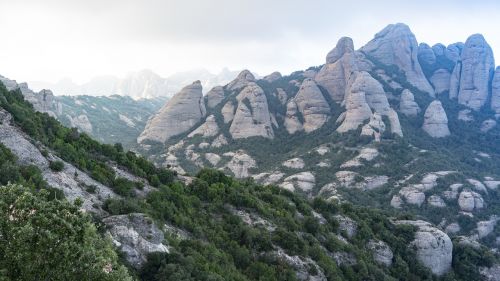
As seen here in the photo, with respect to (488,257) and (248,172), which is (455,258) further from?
(248,172)

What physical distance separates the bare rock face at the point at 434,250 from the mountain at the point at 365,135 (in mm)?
39862

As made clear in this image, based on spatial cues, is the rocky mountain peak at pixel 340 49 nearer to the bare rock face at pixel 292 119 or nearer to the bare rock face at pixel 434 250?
the bare rock face at pixel 292 119

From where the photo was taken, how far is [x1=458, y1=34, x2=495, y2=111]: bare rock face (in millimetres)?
181500

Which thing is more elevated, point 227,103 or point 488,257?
point 227,103

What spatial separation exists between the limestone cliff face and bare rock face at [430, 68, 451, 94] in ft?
20.5

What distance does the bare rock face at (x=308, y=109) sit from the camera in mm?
159125

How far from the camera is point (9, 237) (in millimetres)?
17062

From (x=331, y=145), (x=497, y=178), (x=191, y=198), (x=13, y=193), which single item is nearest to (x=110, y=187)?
(x=191, y=198)

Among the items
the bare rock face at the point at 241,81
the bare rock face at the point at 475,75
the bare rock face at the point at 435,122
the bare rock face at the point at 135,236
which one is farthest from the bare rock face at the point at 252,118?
the bare rock face at the point at 135,236

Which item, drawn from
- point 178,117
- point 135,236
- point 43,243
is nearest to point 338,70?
point 178,117

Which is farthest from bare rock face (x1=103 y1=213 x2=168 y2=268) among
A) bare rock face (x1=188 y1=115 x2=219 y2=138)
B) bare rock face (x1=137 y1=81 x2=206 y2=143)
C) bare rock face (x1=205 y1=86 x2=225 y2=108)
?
bare rock face (x1=205 y1=86 x2=225 y2=108)

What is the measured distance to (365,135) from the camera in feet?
463

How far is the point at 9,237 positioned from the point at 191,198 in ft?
101

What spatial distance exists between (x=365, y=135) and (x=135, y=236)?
120428 millimetres
